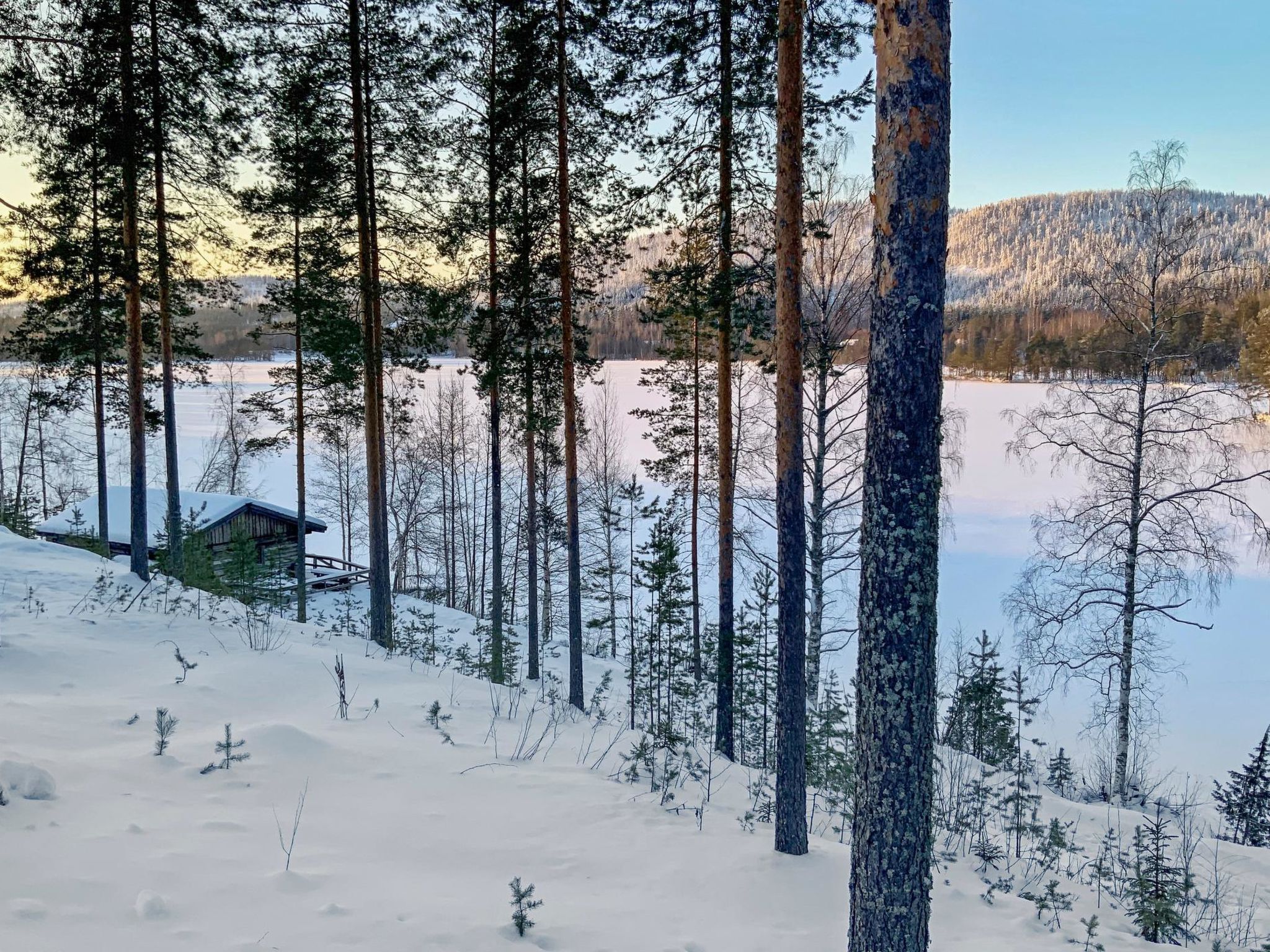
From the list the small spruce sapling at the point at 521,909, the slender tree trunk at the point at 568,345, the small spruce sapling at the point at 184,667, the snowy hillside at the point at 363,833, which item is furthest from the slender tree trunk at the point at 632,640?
the small spruce sapling at the point at 521,909

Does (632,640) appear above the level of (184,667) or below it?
below

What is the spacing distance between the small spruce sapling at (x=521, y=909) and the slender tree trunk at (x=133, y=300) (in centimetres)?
989

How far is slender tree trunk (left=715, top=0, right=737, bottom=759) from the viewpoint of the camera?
Answer: 8.11 m

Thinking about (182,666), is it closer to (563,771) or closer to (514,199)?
(563,771)

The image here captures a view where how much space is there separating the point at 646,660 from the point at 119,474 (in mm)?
37546

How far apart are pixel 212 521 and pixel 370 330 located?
15.0 m

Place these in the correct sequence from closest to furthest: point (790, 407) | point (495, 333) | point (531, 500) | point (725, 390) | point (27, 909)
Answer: point (27, 909), point (790, 407), point (725, 390), point (495, 333), point (531, 500)

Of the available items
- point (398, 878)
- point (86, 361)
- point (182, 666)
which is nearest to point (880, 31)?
point (398, 878)

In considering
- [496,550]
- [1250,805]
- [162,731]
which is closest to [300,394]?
[496,550]

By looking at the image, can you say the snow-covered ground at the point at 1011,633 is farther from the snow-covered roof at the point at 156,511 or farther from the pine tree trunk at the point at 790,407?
the pine tree trunk at the point at 790,407

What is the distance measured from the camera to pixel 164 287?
1187 centimetres

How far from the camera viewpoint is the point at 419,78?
1059cm

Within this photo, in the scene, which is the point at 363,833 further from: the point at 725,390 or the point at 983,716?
the point at 983,716

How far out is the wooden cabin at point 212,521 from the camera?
71.3 feet
